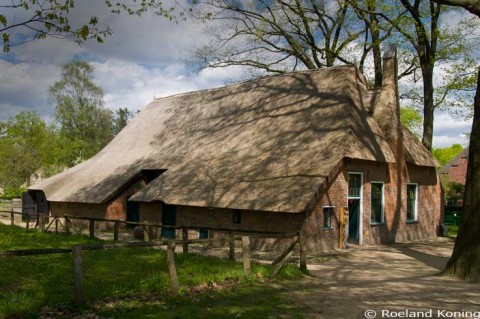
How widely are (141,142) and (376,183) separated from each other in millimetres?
15781

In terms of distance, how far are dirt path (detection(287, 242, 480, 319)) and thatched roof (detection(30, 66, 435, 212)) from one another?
3.25 meters

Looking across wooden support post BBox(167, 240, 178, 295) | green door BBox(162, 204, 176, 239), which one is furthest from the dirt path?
green door BBox(162, 204, 176, 239)

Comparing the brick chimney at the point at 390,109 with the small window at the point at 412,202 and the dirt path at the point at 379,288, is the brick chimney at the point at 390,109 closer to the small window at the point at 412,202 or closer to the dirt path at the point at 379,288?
the small window at the point at 412,202

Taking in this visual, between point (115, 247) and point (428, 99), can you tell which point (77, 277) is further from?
point (428, 99)

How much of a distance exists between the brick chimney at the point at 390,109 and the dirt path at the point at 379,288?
22.2 ft

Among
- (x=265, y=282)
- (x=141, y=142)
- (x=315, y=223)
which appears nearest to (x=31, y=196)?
(x=141, y=142)

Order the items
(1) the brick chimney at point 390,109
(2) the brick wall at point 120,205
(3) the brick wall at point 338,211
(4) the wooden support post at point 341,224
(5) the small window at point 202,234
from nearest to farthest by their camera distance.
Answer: (3) the brick wall at point 338,211
(4) the wooden support post at point 341,224
(5) the small window at point 202,234
(1) the brick chimney at point 390,109
(2) the brick wall at point 120,205

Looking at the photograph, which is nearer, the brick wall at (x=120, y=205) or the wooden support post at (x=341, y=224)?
the wooden support post at (x=341, y=224)

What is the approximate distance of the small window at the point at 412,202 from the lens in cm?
2447

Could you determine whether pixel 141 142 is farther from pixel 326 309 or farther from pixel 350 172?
pixel 326 309

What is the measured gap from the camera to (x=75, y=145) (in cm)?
5881

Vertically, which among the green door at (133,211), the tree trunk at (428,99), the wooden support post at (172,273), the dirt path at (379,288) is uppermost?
the tree trunk at (428,99)

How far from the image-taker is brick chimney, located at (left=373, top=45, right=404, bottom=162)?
2306 centimetres

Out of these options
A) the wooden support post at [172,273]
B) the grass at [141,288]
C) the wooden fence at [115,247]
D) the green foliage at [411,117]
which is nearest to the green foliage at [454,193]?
the green foliage at [411,117]
